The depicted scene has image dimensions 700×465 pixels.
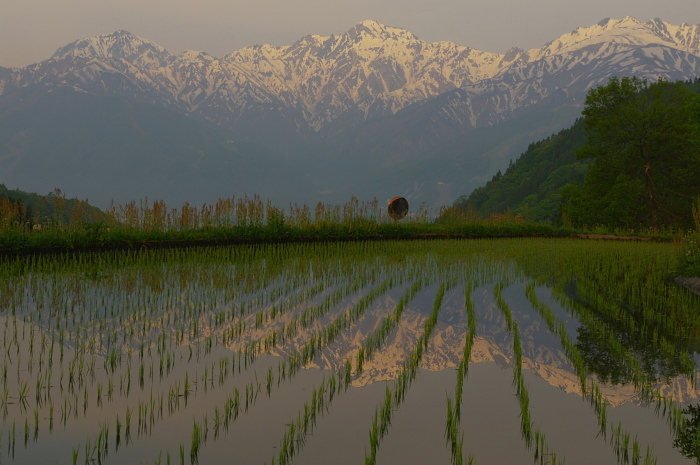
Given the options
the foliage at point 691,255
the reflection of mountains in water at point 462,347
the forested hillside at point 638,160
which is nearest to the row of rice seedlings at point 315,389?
the reflection of mountains in water at point 462,347

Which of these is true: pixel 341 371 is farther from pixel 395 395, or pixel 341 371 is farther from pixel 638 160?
pixel 638 160

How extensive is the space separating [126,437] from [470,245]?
82.3 feet

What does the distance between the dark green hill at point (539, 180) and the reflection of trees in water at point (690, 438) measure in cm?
13050

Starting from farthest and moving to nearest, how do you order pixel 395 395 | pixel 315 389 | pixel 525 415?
1. pixel 315 389
2. pixel 395 395
3. pixel 525 415

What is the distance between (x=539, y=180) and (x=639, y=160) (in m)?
121

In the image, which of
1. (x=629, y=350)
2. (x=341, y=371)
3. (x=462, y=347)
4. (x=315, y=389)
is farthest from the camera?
(x=462, y=347)

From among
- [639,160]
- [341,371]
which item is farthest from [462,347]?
[639,160]

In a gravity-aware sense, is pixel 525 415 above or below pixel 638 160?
below

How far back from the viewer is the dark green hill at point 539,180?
5605 inches

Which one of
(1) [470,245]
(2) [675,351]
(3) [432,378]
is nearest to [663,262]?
(1) [470,245]

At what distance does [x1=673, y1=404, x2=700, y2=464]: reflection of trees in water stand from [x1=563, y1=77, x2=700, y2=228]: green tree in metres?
43.4

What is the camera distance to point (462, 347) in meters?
8.95

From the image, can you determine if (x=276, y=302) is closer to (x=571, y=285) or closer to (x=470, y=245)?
(x=571, y=285)

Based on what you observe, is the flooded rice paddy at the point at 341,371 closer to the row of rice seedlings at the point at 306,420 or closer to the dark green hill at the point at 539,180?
the row of rice seedlings at the point at 306,420
